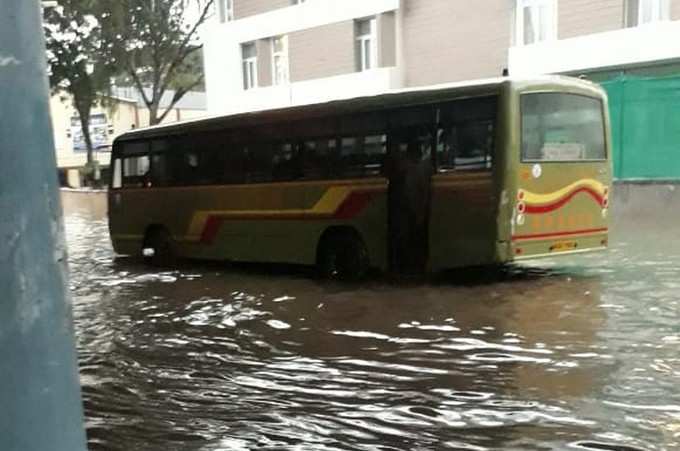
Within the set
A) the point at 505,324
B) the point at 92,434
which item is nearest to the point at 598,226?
the point at 505,324

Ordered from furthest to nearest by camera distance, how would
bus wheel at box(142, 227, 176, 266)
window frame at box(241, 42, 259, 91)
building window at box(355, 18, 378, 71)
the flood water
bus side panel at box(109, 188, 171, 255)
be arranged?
window frame at box(241, 42, 259, 91), building window at box(355, 18, 378, 71), bus side panel at box(109, 188, 171, 255), bus wheel at box(142, 227, 176, 266), the flood water

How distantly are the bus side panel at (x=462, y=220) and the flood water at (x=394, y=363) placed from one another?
0.50m

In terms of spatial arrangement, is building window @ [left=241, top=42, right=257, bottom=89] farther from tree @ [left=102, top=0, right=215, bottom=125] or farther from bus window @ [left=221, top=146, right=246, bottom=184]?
bus window @ [left=221, top=146, right=246, bottom=184]

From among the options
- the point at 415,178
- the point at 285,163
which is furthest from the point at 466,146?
the point at 285,163

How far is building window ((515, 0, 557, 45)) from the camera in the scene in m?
20.8

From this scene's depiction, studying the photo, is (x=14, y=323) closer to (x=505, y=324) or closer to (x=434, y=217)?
(x=505, y=324)

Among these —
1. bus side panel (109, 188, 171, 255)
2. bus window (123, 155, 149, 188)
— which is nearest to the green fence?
bus side panel (109, 188, 171, 255)

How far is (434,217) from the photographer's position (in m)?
9.98

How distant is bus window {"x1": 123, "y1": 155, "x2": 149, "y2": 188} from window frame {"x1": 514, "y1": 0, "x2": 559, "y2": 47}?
39.2ft

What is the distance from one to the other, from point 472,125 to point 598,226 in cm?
252

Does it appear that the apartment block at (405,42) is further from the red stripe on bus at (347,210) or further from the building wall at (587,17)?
the red stripe on bus at (347,210)

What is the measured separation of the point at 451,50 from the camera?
78.8 feet

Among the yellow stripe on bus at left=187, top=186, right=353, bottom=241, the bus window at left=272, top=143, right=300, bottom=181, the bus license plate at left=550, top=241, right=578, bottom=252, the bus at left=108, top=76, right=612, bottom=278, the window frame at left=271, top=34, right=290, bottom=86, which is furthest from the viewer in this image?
the window frame at left=271, top=34, right=290, bottom=86

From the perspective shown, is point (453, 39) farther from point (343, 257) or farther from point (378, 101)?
point (343, 257)
